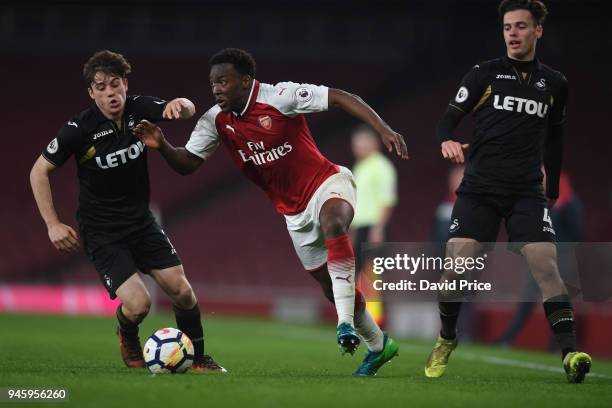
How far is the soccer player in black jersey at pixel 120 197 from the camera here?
7086mm

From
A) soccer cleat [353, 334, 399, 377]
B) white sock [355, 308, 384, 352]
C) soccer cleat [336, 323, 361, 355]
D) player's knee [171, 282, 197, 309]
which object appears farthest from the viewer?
player's knee [171, 282, 197, 309]

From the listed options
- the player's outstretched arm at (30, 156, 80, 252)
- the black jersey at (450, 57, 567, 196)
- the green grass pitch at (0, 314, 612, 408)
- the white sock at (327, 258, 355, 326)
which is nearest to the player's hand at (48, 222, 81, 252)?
the player's outstretched arm at (30, 156, 80, 252)

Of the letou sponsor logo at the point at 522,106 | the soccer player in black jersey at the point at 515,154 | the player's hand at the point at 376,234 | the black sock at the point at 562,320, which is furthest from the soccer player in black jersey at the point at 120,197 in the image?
the player's hand at the point at 376,234

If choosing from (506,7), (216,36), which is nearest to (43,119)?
(216,36)

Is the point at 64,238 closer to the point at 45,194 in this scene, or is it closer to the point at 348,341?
the point at 45,194

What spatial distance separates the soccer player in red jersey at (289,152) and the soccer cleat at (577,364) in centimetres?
114

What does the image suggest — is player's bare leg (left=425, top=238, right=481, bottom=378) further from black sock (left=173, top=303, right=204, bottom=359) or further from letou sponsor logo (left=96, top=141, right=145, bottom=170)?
letou sponsor logo (left=96, top=141, right=145, bottom=170)

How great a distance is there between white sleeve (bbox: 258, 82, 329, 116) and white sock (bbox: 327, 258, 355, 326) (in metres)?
1.00

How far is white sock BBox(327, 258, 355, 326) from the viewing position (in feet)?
21.3

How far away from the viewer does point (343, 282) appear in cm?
655

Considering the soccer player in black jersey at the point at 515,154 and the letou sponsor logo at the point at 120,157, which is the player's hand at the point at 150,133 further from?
the soccer player in black jersey at the point at 515,154

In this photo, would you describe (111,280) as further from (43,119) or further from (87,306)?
(43,119)

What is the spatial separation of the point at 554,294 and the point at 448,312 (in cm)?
72

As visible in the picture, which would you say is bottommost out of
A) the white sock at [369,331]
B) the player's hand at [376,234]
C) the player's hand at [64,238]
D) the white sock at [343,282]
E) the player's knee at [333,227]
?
the player's hand at [376,234]
